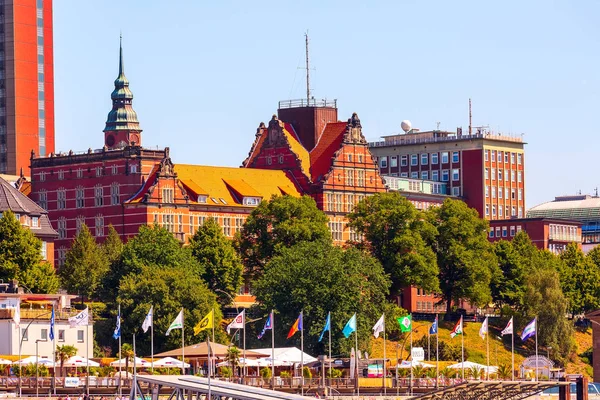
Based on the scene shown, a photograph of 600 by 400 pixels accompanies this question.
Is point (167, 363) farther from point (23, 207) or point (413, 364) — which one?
point (23, 207)

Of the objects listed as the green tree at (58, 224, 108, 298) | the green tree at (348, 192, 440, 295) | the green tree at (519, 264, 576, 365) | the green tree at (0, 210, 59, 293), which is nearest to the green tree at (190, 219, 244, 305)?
the green tree at (58, 224, 108, 298)

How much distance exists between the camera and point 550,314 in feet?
640

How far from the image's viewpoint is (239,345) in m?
174

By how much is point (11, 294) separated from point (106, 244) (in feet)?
119

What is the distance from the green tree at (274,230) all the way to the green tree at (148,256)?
39.3 ft

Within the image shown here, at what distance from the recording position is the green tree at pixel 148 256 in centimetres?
17562

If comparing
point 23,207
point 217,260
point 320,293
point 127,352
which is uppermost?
point 23,207

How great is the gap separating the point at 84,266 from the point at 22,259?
1520cm

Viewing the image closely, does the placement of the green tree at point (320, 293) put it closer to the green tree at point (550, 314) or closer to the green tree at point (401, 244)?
the green tree at point (401, 244)

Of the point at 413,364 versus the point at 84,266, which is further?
the point at 84,266

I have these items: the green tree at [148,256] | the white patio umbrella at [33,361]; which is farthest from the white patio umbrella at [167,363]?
the green tree at [148,256]

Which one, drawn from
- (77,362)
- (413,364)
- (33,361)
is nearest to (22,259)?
(33,361)

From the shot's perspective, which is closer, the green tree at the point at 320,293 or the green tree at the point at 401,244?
the green tree at the point at 320,293

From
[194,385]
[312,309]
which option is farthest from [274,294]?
[194,385]
